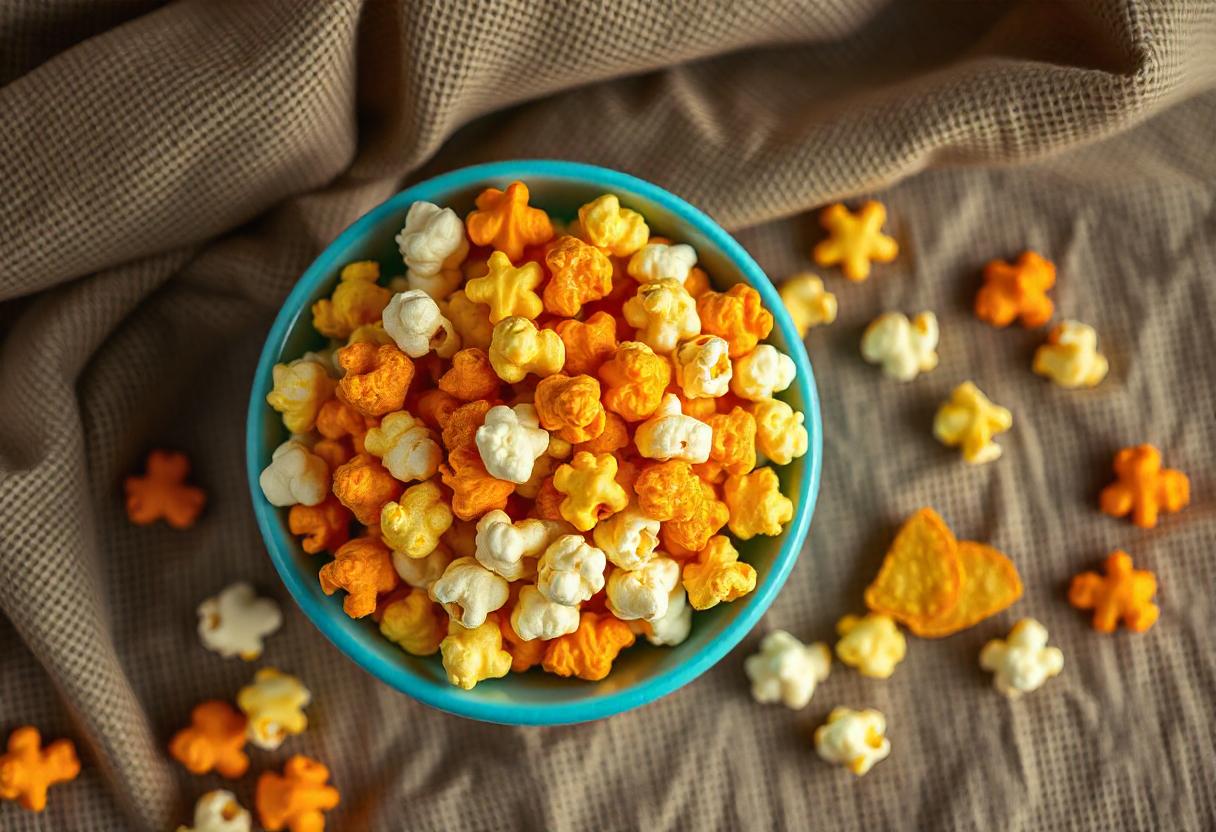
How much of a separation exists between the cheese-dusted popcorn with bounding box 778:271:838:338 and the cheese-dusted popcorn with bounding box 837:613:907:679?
0.22 meters

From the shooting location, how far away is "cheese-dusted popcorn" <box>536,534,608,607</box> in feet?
1.96

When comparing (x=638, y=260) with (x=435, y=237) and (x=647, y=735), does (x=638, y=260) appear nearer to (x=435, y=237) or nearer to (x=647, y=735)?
(x=435, y=237)

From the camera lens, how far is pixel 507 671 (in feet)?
2.21

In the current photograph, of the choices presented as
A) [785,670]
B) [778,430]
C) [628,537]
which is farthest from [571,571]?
[785,670]

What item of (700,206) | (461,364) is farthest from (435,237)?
(700,206)

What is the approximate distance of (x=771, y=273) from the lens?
2.85ft

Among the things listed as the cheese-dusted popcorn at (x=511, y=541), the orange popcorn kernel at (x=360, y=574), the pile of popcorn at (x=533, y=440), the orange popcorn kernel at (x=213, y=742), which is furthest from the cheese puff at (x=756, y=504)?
the orange popcorn kernel at (x=213, y=742)

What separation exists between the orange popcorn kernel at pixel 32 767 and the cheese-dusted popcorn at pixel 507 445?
17.5 inches

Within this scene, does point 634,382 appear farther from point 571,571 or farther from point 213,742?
point 213,742

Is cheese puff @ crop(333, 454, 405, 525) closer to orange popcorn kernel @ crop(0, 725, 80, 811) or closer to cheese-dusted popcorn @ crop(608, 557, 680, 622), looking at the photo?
cheese-dusted popcorn @ crop(608, 557, 680, 622)

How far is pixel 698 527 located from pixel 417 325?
0.19 m

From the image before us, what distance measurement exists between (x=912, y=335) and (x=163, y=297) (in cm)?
56

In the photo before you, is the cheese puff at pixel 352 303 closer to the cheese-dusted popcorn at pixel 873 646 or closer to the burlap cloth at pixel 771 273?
the burlap cloth at pixel 771 273

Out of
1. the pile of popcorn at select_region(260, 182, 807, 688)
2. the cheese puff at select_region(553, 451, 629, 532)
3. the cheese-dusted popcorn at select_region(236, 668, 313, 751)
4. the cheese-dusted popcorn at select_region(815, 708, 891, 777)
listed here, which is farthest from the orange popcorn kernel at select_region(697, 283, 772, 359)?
the cheese-dusted popcorn at select_region(236, 668, 313, 751)
